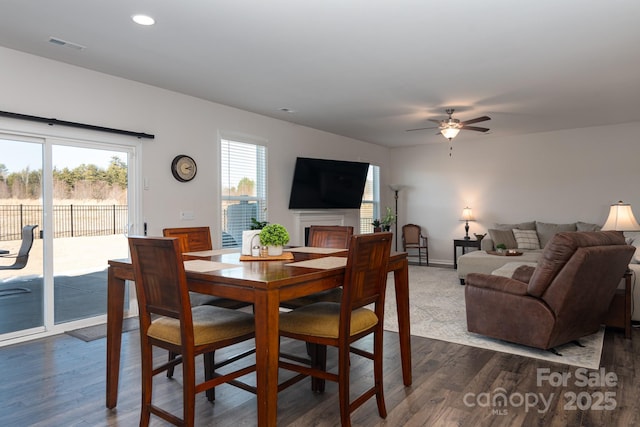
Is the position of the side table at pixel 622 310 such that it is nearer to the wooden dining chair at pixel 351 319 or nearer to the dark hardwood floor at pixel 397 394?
the dark hardwood floor at pixel 397 394

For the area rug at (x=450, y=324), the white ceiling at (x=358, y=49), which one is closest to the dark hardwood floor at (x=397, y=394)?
the area rug at (x=450, y=324)

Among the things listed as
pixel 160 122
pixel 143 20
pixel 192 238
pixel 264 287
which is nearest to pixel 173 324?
pixel 264 287

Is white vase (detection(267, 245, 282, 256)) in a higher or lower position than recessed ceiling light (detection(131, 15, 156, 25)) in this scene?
lower

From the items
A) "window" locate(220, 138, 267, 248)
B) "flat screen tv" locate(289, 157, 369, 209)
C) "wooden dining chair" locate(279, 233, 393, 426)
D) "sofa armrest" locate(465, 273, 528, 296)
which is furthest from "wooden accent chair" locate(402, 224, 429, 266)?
"wooden dining chair" locate(279, 233, 393, 426)

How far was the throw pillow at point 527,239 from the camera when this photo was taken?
22.6 ft

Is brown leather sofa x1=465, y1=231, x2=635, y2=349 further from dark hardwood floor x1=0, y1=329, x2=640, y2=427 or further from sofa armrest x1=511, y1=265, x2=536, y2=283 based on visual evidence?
dark hardwood floor x1=0, y1=329, x2=640, y2=427

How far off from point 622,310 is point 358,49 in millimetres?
3242

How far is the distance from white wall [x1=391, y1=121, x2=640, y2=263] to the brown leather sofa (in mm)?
4181

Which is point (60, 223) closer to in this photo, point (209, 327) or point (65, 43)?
point (65, 43)

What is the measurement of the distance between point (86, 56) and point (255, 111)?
7.63 ft

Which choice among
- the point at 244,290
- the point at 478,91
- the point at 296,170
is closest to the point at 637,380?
the point at 244,290

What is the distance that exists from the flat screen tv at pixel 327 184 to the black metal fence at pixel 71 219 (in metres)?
2.68

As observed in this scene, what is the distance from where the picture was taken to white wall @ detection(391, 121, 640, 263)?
6.86m

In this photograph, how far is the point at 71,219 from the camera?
404 centimetres
